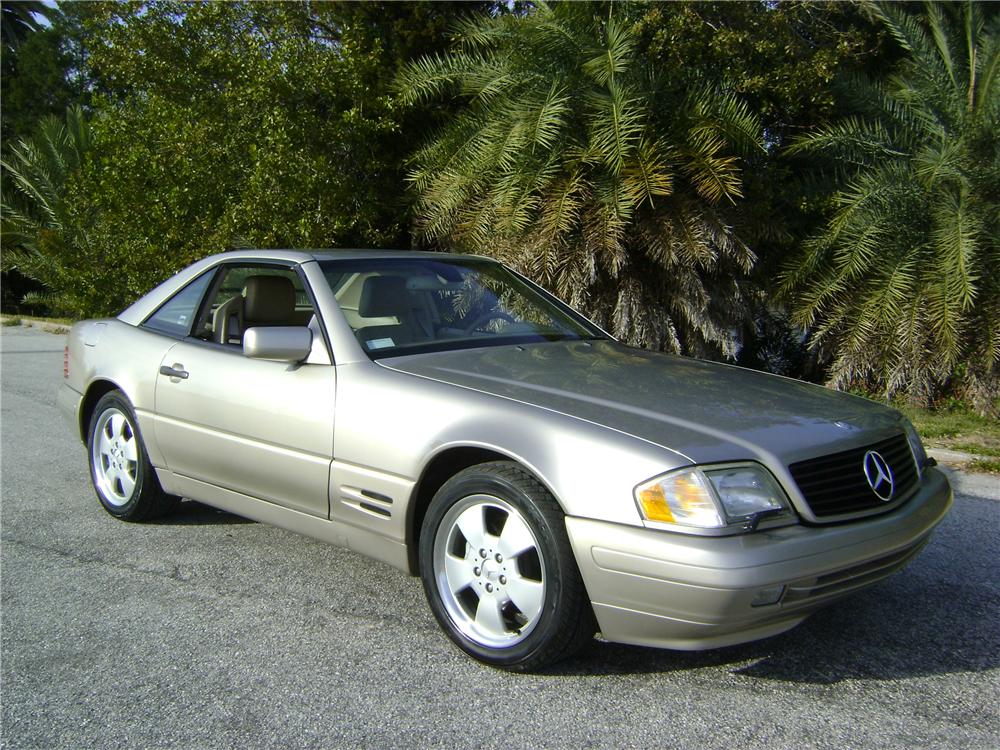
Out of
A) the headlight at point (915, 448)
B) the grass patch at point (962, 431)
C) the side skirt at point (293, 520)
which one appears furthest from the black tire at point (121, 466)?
the grass patch at point (962, 431)

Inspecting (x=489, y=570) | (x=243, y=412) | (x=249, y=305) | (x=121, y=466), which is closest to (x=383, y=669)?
(x=489, y=570)

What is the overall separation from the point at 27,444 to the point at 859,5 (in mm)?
8884

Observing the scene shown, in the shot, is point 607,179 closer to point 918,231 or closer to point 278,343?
point 918,231

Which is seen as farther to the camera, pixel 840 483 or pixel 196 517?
pixel 196 517

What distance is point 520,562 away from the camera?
3.33m

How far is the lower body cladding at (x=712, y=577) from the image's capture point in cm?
293

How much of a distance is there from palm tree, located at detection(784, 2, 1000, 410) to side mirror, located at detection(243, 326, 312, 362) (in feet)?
21.3

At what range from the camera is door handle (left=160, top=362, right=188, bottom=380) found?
182 inches

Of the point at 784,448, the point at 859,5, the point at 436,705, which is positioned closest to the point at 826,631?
the point at 784,448

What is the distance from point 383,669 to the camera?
338 cm

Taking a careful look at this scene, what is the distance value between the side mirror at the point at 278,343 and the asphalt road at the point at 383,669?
1009 mm

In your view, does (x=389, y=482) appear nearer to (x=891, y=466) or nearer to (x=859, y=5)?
(x=891, y=466)

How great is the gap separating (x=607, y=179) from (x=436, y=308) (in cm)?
499

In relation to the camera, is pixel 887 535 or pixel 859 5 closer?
pixel 887 535
